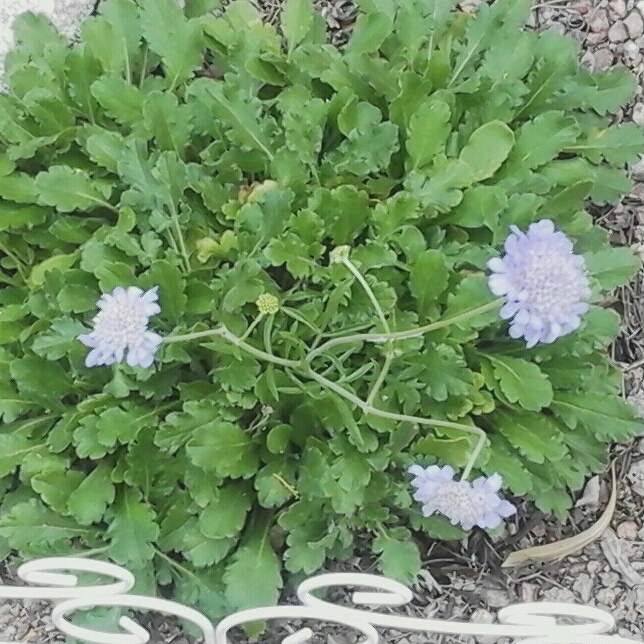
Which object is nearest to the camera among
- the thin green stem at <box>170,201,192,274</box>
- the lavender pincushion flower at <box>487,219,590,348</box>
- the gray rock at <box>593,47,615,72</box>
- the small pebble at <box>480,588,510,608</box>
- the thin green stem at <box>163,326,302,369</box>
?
the lavender pincushion flower at <box>487,219,590,348</box>

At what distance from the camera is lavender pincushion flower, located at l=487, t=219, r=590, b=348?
2.74 ft

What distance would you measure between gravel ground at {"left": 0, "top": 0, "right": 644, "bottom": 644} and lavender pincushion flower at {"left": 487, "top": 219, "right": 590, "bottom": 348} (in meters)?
0.48

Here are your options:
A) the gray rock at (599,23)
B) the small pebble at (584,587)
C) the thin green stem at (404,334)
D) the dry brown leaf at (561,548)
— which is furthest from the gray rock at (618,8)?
the small pebble at (584,587)

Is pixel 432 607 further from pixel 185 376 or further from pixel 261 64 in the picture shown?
pixel 261 64

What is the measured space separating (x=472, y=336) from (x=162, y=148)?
0.48 meters

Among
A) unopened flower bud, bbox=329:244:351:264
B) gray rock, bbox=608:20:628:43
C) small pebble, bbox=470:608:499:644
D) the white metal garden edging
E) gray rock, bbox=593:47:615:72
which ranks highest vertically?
gray rock, bbox=608:20:628:43

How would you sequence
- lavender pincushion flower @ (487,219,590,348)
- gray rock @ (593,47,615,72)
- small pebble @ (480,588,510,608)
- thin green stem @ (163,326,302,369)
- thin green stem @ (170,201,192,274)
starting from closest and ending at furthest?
lavender pincushion flower @ (487,219,590,348), thin green stem @ (163,326,302,369), thin green stem @ (170,201,192,274), small pebble @ (480,588,510,608), gray rock @ (593,47,615,72)

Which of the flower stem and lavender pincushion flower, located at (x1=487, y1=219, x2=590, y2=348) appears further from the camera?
the flower stem

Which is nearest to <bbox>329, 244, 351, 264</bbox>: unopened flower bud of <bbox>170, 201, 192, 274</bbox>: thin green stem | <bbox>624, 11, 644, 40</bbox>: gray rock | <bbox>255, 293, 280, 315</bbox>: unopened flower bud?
<bbox>255, 293, 280, 315</bbox>: unopened flower bud

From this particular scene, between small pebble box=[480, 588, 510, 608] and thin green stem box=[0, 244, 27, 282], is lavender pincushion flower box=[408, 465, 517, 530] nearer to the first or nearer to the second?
small pebble box=[480, 588, 510, 608]

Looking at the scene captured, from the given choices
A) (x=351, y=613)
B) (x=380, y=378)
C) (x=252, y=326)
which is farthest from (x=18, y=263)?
(x=351, y=613)

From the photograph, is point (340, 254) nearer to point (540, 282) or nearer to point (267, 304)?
point (267, 304)

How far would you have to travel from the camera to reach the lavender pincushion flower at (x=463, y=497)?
91cm

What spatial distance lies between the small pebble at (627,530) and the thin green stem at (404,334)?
47cm
